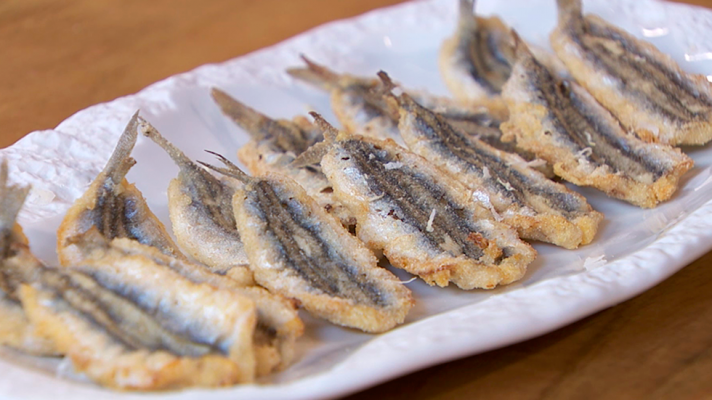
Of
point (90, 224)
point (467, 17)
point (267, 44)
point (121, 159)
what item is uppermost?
point (467, 17)

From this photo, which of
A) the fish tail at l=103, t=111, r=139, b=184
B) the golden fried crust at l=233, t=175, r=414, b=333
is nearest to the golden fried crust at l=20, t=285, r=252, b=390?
the golden fried crust at l=233, t=175, r=414, b=333

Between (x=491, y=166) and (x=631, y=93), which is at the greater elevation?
(x=631, y=93)

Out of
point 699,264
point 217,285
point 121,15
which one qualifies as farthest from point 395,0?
point 217,285

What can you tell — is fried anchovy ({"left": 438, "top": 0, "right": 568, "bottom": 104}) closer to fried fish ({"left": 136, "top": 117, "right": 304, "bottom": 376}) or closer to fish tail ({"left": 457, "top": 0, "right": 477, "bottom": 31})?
fish tail ({"left": 457, "top": 0, "right": 477, "bottom": 31})

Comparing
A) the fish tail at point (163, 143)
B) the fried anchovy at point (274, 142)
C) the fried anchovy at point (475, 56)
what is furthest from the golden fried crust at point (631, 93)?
the fish tail at point (163, 143)

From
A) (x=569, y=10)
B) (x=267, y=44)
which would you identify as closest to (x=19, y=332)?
(x=569, y=10)

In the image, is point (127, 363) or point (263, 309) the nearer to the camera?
point (127, 363)

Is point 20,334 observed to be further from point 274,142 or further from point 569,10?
point 569,10
